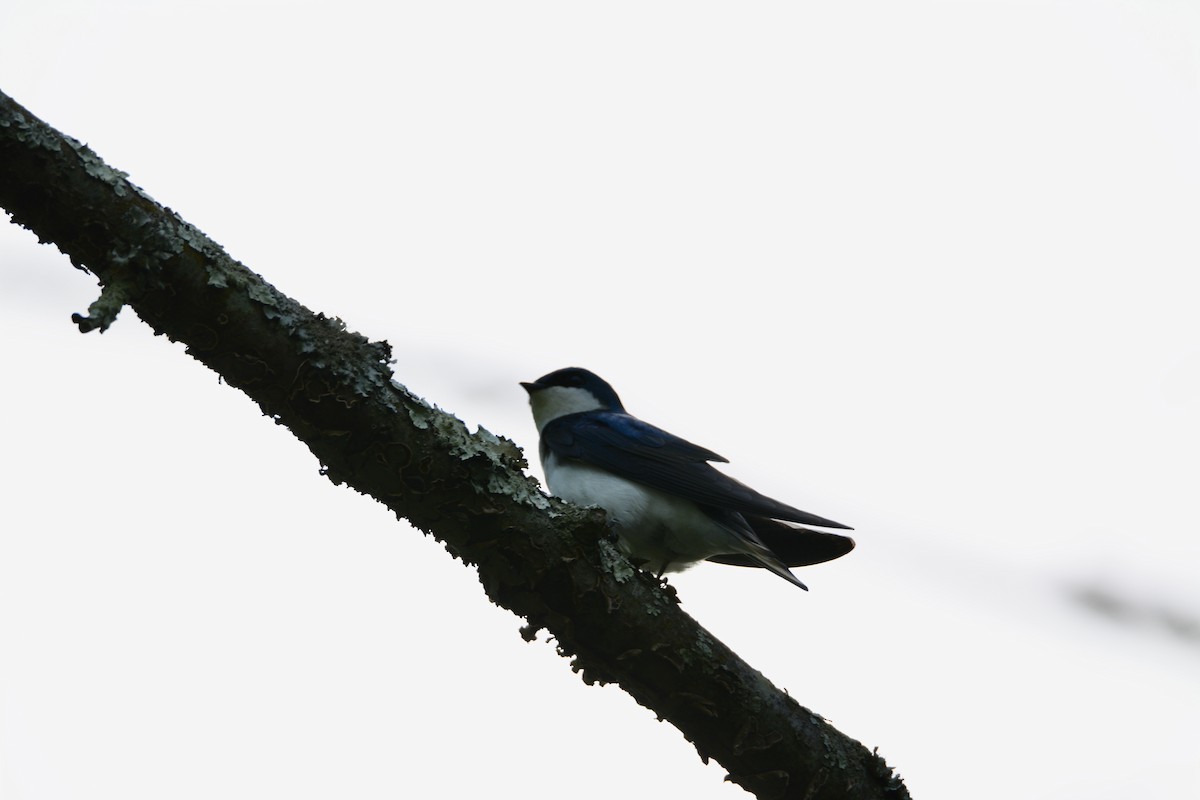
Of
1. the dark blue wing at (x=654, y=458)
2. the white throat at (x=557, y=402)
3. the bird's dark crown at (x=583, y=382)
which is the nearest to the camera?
the dark blue wing at (x=654, y=458)

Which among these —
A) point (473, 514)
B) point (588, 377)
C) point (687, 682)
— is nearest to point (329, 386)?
point (473, 514)

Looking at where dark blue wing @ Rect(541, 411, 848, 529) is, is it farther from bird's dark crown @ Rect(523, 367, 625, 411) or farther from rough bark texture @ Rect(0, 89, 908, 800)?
rough bark texture @ Rect(0, 89, 908, 800)

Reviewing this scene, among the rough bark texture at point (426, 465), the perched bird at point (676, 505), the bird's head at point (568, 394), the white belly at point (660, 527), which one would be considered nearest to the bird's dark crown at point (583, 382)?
the bird's head at point (568, 394)

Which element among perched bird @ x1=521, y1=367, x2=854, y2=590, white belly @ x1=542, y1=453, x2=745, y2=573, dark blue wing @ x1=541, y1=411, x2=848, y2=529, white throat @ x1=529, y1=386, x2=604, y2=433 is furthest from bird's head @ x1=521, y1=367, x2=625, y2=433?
white belly @ x1=542, y1=453, x2=745, y2=573

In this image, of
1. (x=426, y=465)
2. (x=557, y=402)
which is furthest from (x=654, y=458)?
Answer: (x=426, y=465)

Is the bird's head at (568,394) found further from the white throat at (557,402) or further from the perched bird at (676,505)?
the perched bird at (676,505)

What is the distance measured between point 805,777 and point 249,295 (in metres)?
2.05

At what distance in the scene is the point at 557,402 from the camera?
5.79 m

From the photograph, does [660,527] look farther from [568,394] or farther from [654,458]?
[568,394]

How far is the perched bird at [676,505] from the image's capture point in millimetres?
4488

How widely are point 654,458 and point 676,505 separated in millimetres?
272

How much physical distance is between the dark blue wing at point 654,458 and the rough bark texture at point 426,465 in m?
1.06

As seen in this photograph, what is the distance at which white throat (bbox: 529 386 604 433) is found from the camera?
5.75 m

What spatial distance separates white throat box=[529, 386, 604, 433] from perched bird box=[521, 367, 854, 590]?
726 mm
